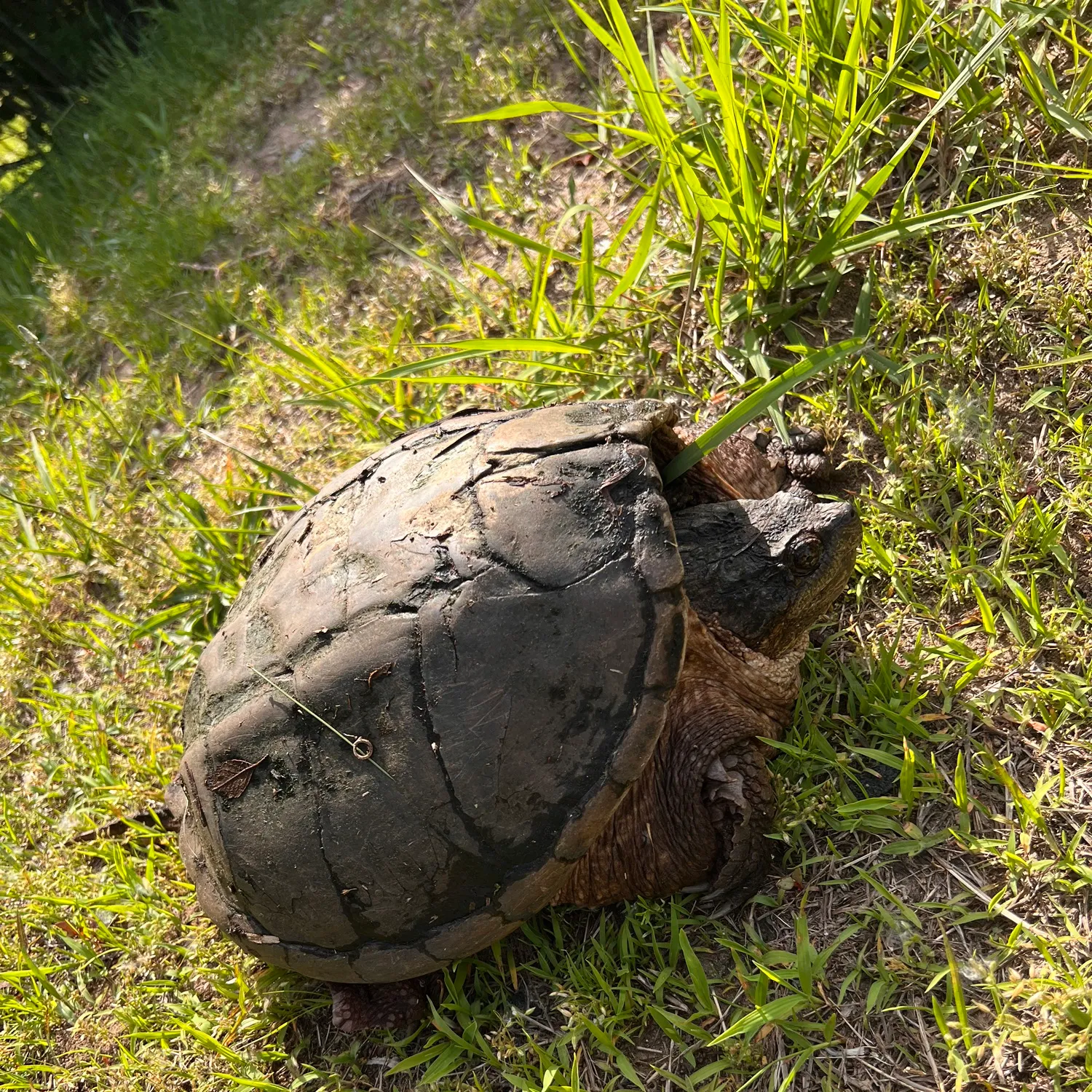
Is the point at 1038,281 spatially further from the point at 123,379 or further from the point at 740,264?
the point at 123,379

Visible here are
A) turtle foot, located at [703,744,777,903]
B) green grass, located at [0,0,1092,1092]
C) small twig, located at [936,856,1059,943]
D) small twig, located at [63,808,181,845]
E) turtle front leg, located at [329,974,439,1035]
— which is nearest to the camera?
small twig, located at [936,856,1059,943]

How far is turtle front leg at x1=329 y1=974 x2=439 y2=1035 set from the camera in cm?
233

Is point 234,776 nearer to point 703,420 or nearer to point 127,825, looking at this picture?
point 127,825

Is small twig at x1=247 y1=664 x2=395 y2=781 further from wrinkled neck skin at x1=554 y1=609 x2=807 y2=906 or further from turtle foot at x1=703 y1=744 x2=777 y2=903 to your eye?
turtle foot at x1=703 y1=744 x2=777 y2=903

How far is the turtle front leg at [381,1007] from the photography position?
2.33 metres

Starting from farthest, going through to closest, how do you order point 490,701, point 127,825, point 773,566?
point 127,825 → point 773,566 → point 490,701

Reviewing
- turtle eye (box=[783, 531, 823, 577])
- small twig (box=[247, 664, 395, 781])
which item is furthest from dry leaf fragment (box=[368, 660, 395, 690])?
turtle eye (box=[783, 531, 823, 577])

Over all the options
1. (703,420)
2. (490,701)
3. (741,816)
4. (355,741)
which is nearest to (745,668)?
(741,816)

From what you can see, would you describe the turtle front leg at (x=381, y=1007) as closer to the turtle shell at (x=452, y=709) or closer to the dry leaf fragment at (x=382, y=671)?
the turtle shell at (x=452, y=709)

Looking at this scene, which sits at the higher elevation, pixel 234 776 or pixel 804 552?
pixel 234 776

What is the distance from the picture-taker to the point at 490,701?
1969 millimetres

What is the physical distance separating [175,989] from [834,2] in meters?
3.65

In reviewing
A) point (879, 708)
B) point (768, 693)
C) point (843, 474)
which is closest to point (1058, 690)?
point (879, 708)

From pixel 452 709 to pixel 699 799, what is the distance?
74 cm
